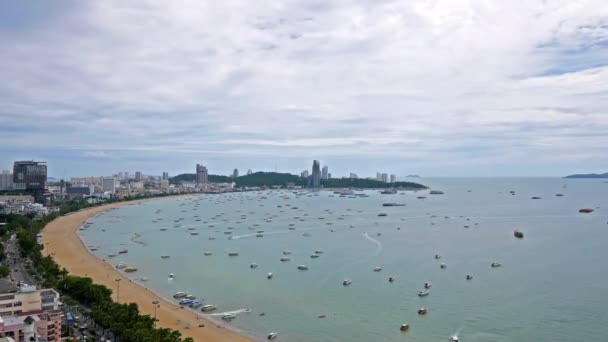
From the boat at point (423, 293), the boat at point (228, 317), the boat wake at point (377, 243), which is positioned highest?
the boat wake at point (377, 243)

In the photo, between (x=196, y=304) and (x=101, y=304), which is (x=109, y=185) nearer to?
(x=196, y=304)

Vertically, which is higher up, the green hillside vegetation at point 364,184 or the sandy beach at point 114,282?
the green hillside vegetation at point 364,184

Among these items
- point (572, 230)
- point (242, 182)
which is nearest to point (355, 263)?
point (572, 230)

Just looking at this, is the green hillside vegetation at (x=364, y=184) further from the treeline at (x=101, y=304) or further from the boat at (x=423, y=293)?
the treeline at (x=101, y=304)

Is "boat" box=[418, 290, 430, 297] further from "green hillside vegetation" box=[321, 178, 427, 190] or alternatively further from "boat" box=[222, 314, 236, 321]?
"green hillside vegetation" box=[321, 178, 427, 190]

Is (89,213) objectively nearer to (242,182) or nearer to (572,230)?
(572,230)

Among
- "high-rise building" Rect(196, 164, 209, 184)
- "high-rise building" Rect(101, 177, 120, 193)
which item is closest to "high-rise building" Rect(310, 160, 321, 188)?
"high-rise building" Rect(196, 164, 209, 184)

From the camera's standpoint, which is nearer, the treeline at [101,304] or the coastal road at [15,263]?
the treeline at [101,304]

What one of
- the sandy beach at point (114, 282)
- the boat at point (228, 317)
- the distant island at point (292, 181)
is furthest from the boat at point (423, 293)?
the distant island at point (292, 181)

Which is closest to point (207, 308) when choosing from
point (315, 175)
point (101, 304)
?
point (101, 304)
